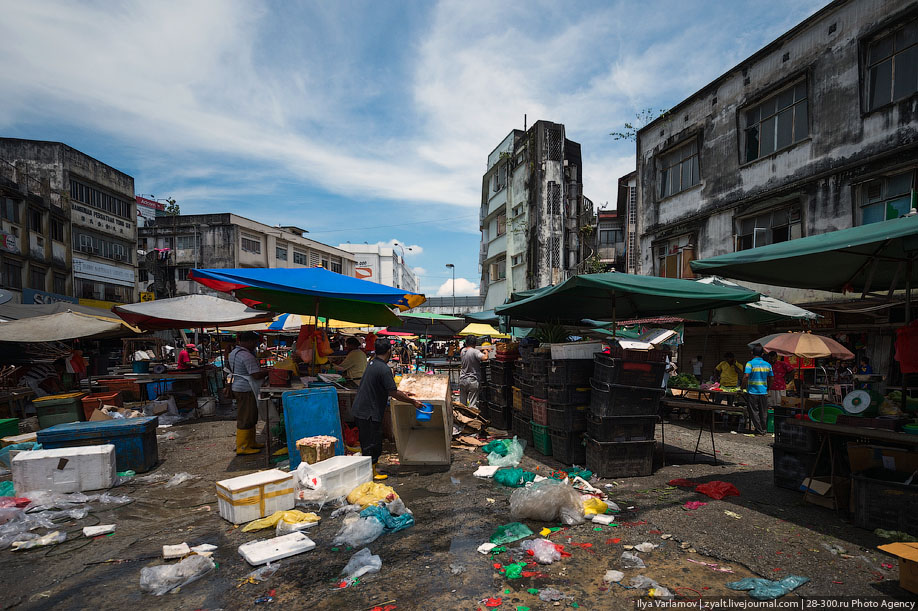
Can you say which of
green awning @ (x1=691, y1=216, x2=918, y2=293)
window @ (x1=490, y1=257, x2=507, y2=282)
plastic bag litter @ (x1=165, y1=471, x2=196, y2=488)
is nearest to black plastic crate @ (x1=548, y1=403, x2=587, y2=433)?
green awning @ (x1=691, y1=216, x2=918, y2=293)

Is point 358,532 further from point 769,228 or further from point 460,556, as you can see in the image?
→ point 769,228

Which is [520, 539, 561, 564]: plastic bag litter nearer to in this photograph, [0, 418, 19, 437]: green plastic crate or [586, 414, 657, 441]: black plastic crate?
[586, 414, 657, 441]: black plastic crate

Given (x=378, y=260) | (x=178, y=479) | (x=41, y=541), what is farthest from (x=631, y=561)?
(x=378, y=260)

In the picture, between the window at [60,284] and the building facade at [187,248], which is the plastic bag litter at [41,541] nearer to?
the window at [60,284]

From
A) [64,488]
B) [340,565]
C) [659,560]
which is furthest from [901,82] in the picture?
[64,488]

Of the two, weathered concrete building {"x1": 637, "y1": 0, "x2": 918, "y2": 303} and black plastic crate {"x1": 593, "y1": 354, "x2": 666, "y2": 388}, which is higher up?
weathered concrete building {"x1": 637, "y1": 0, "x2": 918, "y2": 303}

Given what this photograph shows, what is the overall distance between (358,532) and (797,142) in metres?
16.1

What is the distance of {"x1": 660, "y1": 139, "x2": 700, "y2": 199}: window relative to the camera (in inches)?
697

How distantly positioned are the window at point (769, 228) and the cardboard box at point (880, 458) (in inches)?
419

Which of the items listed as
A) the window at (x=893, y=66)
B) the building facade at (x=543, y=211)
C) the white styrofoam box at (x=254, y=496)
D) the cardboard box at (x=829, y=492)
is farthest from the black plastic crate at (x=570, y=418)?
the building facade at (x=543, y=211)

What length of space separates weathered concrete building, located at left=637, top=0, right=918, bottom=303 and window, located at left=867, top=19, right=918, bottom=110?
3 centimetres

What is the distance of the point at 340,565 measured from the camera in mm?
3943

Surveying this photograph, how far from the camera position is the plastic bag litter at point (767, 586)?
11.0 feet

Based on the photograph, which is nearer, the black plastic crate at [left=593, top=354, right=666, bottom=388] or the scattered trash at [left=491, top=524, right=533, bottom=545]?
the scattered trash at [left=491, top=524, right=533, bottom=545]
